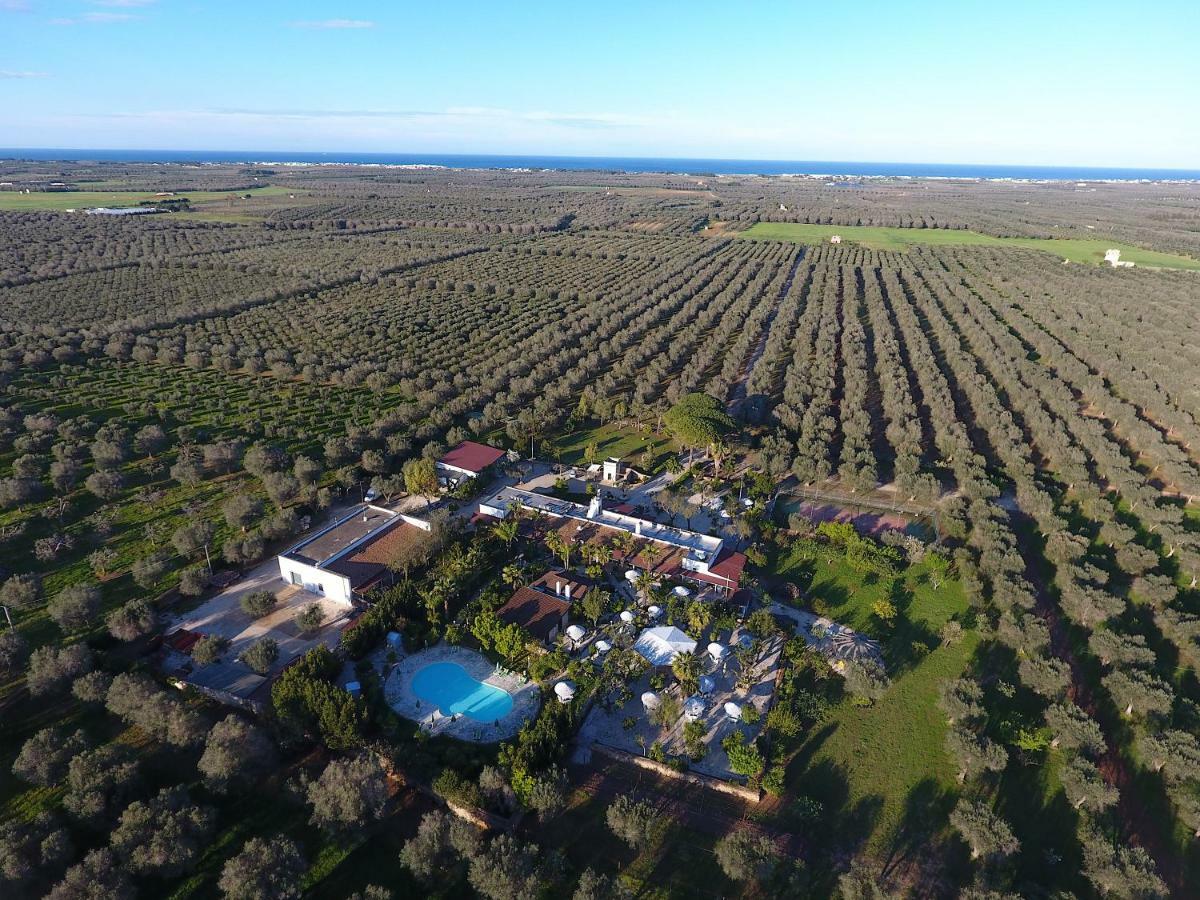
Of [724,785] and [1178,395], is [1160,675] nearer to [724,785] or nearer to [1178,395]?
[724,785]

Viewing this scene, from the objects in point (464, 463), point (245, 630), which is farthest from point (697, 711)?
point (464, 463)

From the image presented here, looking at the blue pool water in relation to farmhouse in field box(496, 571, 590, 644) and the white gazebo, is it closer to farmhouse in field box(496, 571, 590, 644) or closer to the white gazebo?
farmhouse in field box(496, 571, 590, 644)

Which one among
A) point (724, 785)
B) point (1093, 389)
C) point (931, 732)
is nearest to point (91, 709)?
point (724, 785)

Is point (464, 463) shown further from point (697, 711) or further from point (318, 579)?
point (697, 711)

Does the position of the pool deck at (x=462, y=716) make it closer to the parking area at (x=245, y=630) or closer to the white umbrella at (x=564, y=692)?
the white umbrella at (x=564, y=692)

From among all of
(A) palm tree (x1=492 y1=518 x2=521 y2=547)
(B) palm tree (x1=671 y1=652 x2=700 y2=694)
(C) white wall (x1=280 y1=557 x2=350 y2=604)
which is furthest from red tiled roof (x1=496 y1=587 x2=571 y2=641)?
(C) white wall (x1=280 y1=557 x2=350 y2=604)

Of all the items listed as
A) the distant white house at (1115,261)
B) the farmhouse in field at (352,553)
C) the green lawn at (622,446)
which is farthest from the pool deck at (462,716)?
the distant white house at (1115,261)

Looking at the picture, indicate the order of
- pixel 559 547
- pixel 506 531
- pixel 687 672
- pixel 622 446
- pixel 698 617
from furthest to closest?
1. pixel 622 446
2. pixel 506 531
3. pixel 559 547
4. pixel 698 617
5. pixel 687 672
